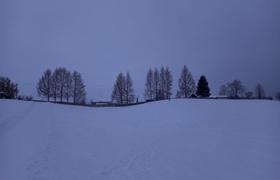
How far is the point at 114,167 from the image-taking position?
26.8 feet

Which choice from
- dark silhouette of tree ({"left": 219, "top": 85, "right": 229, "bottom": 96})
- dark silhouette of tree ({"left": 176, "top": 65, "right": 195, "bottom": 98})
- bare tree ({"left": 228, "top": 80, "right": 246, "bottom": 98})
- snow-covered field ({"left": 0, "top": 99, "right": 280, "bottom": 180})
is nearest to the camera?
snow-covered field ({"left": 0, "top": 99, "right": 280, "bottom": 180})

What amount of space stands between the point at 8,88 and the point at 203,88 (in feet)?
228

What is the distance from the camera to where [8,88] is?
66375mm

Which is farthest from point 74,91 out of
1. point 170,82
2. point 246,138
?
point 246,138

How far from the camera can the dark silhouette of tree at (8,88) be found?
64.9m

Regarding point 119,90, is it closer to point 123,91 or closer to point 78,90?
point 123,91

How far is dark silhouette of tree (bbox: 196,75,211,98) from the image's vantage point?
60531 mm

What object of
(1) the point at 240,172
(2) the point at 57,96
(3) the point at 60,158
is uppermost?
(2) the point at 57,96

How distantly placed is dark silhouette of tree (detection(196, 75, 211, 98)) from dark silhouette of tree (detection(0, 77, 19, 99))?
64.5 meters

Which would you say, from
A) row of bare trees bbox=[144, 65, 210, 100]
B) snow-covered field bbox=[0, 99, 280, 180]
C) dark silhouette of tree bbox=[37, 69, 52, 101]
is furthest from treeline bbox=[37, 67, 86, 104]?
snow-covered field bbox=[0, 99, 280, 180]

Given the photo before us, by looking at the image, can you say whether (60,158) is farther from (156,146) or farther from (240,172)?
(240,172)

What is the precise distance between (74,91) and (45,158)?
5973 cm

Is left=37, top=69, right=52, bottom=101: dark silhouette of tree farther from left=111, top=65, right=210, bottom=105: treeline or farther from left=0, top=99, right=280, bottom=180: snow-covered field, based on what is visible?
left=0, top=99, right=280, bottom=180: snow-covered field

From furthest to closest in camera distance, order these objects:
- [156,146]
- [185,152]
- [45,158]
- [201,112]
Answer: [201,112] < [156,146] < [185,152] < [45,158]
